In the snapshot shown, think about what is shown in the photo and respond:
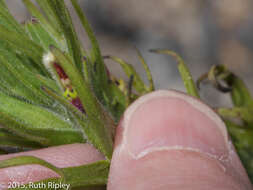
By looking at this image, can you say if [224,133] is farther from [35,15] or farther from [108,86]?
[35,15]

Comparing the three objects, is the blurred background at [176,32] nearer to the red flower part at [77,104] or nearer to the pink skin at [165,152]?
the pink skin at [165,152]

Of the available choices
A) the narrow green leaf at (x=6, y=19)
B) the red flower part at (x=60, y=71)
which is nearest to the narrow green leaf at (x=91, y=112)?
the red flower part at (x=60, y=71)

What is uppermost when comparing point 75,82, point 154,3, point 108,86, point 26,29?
point 26,29

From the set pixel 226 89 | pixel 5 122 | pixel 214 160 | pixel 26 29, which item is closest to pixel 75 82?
pixel 5 122

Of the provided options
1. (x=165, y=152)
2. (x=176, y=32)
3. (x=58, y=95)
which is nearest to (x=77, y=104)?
(x=58, y=95)

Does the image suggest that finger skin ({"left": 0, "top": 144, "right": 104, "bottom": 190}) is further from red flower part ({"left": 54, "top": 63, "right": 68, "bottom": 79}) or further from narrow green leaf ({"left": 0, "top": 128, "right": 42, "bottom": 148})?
red flower part ({"left": 54, "top": 63, "right": 68, "bottom": 79})

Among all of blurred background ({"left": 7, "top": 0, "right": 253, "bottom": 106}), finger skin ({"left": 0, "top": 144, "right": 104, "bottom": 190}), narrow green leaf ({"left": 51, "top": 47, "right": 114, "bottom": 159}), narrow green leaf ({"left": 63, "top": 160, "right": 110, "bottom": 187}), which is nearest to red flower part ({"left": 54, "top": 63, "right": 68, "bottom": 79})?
narrow green leaf ({"left": 51, "top": 47, "right": 114, "bottom": 159})

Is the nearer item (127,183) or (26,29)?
(127,183)
